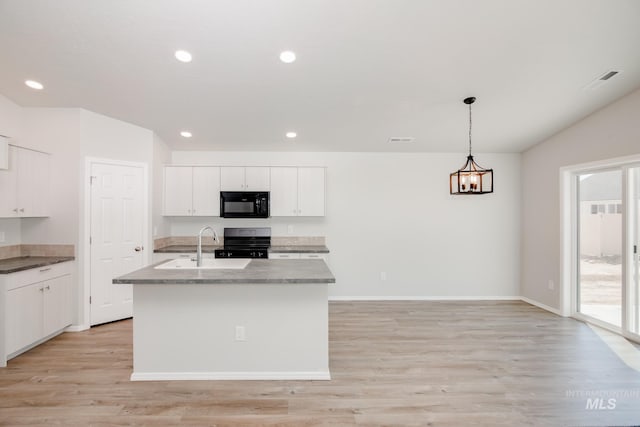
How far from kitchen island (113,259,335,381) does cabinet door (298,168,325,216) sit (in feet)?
7.38

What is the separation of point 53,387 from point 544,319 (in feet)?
17.7

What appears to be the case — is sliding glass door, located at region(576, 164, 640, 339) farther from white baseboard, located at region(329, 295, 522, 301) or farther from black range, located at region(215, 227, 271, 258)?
black range, located at region(215, 227, 271, 258)

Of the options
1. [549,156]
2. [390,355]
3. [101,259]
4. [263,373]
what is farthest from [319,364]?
[549,156]

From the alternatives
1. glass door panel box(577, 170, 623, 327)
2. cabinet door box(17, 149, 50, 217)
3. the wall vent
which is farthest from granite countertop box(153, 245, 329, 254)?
the wall vent

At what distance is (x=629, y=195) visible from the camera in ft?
11.6

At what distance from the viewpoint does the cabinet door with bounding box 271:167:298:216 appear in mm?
4812

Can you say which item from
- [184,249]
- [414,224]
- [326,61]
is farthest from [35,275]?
[414,224]

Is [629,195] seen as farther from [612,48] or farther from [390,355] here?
[390,355]

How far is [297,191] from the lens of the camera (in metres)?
4.83

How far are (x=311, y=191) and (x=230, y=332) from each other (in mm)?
2668

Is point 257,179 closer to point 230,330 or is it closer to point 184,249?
point 184,249

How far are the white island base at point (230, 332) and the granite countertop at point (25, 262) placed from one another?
4.58ft

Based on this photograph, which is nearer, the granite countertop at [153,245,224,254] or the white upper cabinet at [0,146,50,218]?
the white upper cabinet at [0,146,50,218]

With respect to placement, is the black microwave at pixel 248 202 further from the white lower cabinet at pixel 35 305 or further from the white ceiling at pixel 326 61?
the white lower cabinet at pixel 35 305
